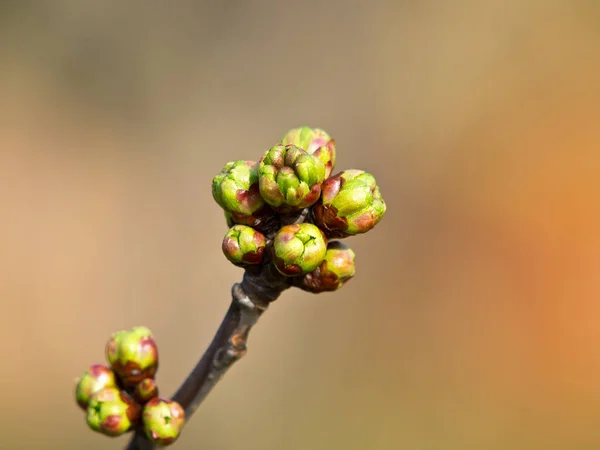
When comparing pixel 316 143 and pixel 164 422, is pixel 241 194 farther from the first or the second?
pixel 164 422

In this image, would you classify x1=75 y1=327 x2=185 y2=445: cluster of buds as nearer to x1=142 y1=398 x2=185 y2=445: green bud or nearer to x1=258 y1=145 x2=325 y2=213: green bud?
x1=142 y1=398 x2=185 y2=445: green bud

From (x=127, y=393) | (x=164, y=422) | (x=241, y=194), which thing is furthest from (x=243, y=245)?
(x=127, y=393)

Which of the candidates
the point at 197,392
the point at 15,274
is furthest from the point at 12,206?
the point at 197,392

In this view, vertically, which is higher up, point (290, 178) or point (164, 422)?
point (290, 178)

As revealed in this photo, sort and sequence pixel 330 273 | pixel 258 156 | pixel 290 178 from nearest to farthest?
pixel 290 178 < pixel 330 273 < pixel 258 156

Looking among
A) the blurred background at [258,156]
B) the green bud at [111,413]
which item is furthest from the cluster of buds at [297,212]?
the blurred background at [258,156]
